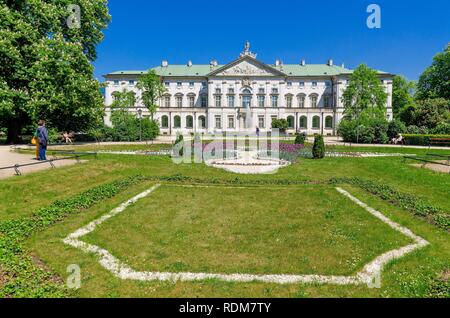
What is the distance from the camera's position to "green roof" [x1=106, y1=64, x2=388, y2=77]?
6694 cm

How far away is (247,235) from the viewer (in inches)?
268

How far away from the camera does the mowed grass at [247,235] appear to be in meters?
5.40

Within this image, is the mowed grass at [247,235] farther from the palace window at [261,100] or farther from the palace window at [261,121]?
the palace window at [261,100]

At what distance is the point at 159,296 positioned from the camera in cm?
438

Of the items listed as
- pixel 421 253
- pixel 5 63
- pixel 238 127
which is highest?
pixel 5 63

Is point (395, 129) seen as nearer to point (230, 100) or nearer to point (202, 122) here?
point (230, 100)

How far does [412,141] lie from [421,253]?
32138 millimetres

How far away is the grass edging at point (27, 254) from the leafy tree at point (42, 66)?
16478 mm

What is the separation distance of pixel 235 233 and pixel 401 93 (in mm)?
76795

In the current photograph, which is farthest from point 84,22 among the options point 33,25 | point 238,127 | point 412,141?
point 238,127

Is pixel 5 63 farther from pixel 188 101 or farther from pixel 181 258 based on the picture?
pixel 188 101

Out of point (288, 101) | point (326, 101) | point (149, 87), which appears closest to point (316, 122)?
point (326, 101)

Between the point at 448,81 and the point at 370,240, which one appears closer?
the point at 370,240

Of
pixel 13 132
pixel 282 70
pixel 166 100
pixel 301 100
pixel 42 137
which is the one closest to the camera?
pixel 42 137
